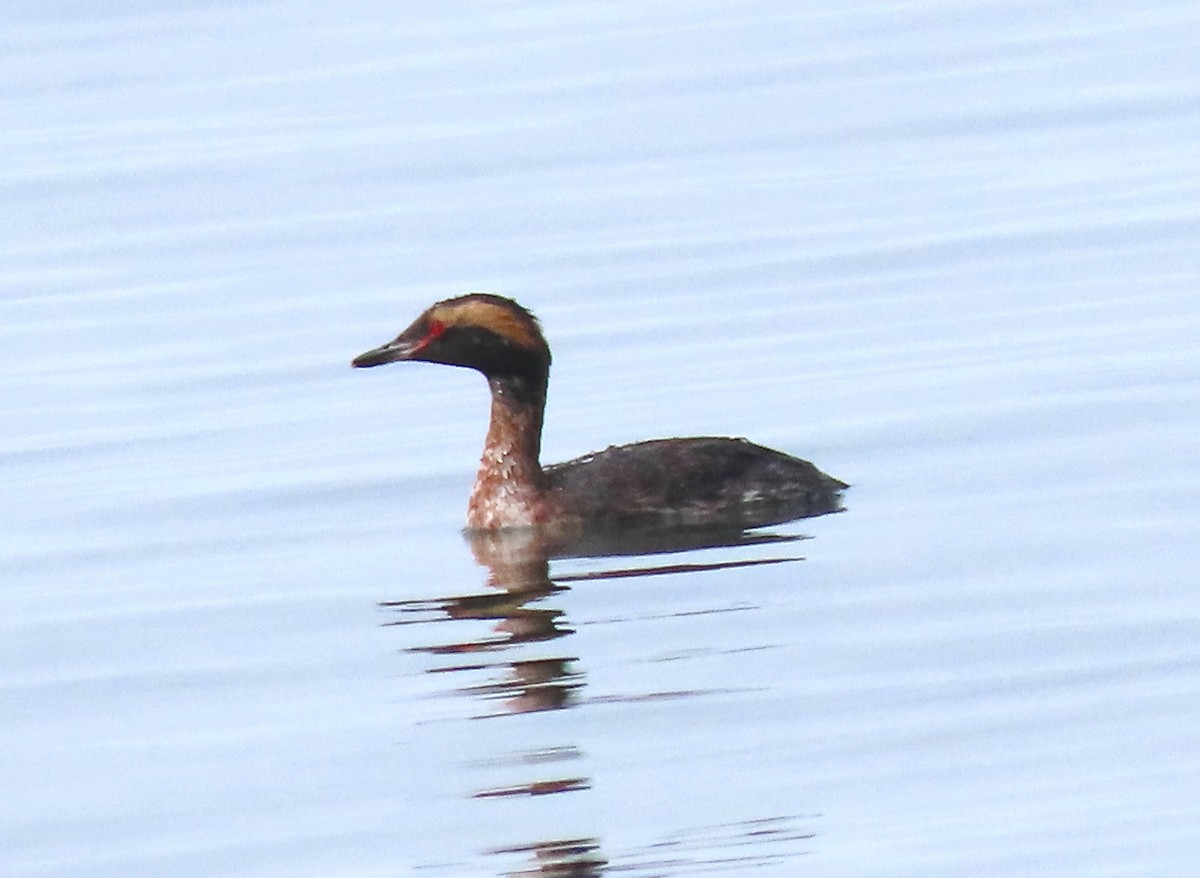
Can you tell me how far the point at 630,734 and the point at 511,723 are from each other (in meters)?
0.49

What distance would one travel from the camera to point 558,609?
14125 millimetres

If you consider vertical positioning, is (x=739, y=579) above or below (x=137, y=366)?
below

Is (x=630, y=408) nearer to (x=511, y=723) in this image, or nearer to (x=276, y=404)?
(x=276, y=404)

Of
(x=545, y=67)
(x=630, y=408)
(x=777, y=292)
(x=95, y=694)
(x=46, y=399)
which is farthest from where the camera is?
(x=545, y=67)

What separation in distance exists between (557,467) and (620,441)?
1843 mm

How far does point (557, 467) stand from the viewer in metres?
16.5

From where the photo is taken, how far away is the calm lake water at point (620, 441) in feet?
37.0

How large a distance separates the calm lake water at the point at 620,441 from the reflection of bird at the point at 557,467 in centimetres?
38

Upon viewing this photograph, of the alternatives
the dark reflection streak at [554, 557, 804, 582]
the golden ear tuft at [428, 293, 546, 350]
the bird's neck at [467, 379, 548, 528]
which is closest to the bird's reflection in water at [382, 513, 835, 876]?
the dark reflection streak at [554, 557, 804, 582]

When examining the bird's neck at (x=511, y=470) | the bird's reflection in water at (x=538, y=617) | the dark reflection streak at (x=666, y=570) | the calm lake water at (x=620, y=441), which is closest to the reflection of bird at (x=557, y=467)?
the bird's neck at (x=511, y=470)

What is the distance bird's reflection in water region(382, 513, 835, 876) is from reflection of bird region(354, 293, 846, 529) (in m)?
0.16

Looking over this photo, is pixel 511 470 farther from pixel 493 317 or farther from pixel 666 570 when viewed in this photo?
pixel 666 570

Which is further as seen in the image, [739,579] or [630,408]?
[630,408]

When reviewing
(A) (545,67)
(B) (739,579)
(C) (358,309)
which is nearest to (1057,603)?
(B) (739,579)
